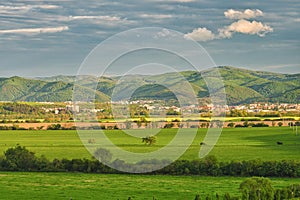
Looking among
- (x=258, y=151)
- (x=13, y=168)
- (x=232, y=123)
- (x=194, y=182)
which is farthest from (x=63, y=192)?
(x=232, y=123)

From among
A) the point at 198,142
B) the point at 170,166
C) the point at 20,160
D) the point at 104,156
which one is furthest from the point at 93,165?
the point at 198,142

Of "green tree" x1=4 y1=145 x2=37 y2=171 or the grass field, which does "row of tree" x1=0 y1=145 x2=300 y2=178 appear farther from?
the grass field

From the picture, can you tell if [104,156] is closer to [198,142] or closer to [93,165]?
[93,165]

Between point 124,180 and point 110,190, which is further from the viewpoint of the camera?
point 124,180

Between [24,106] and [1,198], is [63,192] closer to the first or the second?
[1,198]

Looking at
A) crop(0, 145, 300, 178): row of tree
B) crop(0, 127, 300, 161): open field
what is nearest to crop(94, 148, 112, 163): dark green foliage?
crop(0, 145, 300, 178): row of tree
